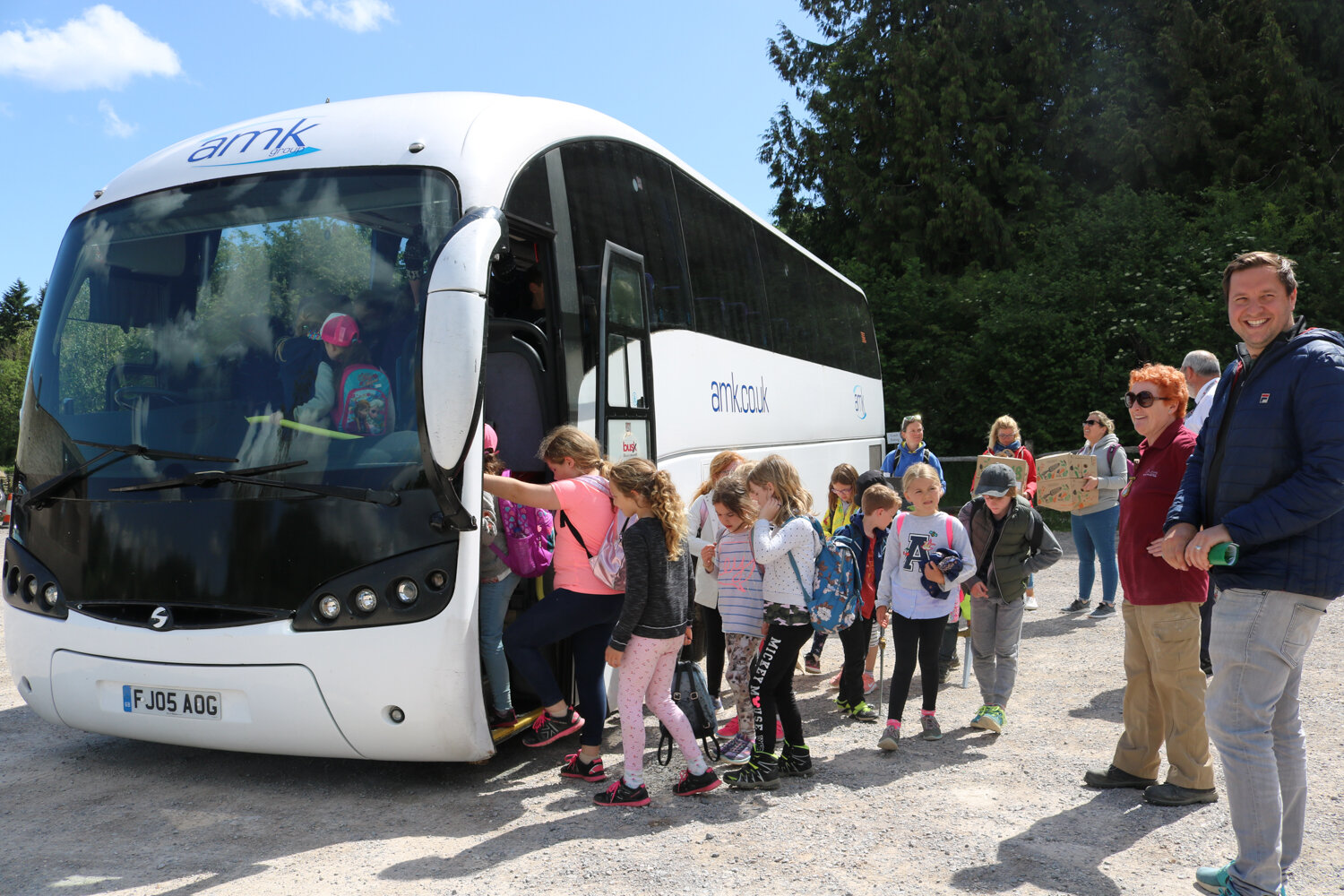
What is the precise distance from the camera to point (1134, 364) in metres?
22.0

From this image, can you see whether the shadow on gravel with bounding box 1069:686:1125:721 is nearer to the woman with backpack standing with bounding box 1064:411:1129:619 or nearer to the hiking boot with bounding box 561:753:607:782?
the woman with backpack standing with bounding box 1064:411:1129:619

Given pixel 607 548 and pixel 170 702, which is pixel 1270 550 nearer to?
pixel 607 548

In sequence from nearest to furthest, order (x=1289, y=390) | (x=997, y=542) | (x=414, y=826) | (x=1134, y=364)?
1. (x=1289, y=390)
2. (x=414, y=826)
3. (x=997, y=542)
4. (x=1134, y=364)

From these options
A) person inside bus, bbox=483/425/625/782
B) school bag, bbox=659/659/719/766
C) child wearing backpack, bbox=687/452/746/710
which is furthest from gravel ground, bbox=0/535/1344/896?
child wearing backpack, bbox=687/452/746/710

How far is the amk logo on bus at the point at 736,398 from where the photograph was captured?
8070 mm

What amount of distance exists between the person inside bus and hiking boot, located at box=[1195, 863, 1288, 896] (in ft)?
8.63

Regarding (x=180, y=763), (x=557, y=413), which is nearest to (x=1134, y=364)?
(x=557, y=413)

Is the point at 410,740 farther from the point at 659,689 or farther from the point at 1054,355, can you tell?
the point at 1054,355

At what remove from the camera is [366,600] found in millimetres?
4707

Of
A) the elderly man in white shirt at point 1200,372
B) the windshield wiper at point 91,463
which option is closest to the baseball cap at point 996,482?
the elderly man in white shirt at point 1200,372

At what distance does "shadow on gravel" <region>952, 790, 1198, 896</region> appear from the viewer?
3949 mm

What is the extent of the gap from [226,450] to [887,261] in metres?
25.5

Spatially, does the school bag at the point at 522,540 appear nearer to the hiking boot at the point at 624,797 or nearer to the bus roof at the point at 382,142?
the hiking boot at the point at 624,797

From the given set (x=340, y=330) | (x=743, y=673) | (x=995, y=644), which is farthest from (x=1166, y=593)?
(x=340, y=330)
